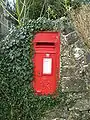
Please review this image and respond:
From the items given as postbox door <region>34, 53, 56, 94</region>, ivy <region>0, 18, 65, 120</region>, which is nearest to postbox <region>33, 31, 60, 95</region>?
postbox door <region>34, 53, 56, 94</region>

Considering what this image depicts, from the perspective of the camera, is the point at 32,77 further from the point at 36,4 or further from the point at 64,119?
the point at 36,4

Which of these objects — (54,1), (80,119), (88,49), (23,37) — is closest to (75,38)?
(88,49)

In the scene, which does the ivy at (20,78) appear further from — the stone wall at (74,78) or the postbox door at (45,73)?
the stone wall at (74,78)

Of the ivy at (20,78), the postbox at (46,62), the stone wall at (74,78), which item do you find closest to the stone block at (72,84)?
the stone wall at (74,78)

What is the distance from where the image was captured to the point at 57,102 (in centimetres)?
608

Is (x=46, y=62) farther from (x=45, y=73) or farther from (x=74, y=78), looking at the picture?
(x=74, y=78)

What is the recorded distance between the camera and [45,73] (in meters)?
6.00

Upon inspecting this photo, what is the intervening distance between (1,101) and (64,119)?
129 centimetres

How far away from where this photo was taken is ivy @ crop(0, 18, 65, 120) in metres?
6.03

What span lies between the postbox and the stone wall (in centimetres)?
12

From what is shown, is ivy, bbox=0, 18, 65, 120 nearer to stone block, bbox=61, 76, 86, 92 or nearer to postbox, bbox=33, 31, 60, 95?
postbox, bbox=33, 31, 60, 95

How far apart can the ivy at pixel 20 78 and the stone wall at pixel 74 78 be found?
0.81 ft

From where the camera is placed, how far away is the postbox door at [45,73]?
596 cm

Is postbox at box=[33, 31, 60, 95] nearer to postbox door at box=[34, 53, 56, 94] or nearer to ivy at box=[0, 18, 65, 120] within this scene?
postbox door at box=[34, 53, 56, 94]
